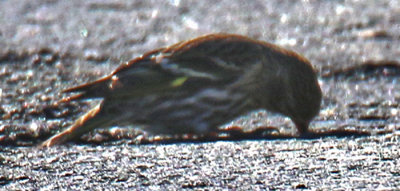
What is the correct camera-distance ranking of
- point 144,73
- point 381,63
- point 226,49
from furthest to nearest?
1. point 381,63
2. point 226,49
3. point 144,73

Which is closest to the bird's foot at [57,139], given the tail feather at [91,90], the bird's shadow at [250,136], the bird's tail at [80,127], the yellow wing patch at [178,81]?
the bird's tail at [80,127]

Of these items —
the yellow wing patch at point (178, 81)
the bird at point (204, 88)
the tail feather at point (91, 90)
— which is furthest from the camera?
the yellow wing patch at point (178, 81)

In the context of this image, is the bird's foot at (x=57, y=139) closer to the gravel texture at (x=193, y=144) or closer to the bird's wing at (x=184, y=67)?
the gravel texture at (x=193, y=144)

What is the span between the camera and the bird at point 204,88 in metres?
5.03

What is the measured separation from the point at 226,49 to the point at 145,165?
179cm

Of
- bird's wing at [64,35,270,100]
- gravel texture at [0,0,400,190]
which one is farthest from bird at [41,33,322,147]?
gravel texture at [0,0,400,190]

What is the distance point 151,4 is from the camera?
883 centimetres

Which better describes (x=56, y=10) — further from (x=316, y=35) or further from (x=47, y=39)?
(x=316, y=35)

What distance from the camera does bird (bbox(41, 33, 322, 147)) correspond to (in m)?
5.03

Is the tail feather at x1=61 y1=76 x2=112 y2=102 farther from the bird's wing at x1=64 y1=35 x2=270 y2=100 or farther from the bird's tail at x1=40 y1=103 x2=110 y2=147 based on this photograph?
the bird's tail at x1=40 y1=103 x2=110 y2=147

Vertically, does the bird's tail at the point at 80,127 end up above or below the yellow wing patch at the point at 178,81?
below

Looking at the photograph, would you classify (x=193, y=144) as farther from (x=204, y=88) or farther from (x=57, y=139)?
(x=204, y=88)

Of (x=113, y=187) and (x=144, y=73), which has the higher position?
(x=144, y=73)

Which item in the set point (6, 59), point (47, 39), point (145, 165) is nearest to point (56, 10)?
point (47, 39)
